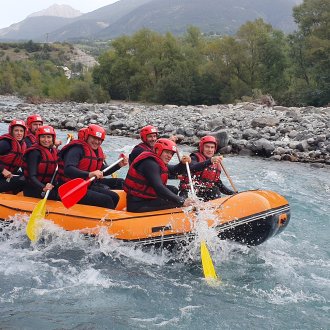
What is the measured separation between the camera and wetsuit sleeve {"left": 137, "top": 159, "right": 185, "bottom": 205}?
216 inches

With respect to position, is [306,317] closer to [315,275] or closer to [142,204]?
[315,275]

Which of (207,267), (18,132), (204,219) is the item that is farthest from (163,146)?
(18,132)

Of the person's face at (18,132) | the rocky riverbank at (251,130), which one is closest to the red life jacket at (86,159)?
the person's face at (18,132)

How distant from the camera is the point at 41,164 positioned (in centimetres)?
645

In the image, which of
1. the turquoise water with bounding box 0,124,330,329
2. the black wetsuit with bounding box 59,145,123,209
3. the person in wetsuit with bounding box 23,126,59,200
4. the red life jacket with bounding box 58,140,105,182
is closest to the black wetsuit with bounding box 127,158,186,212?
the black wetsuit with bounding box 59,145,123,209

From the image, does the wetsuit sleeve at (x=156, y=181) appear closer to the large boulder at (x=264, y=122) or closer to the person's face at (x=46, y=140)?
the person's face at (x=46, y=140)

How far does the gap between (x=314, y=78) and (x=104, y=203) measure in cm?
2431

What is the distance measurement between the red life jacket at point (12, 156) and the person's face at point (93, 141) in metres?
1.45

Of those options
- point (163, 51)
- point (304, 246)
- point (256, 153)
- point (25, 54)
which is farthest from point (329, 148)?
point (25, 54)

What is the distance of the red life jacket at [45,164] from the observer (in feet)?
21.1

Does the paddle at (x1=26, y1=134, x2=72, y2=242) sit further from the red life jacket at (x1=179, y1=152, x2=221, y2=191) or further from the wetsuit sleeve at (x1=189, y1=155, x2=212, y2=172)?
the wetsuit sleeve at (x1=189, y1=155, x2=212, y2=172)

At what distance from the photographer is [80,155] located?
19.8ft

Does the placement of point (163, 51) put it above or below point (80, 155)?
above

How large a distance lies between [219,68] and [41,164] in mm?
28465
